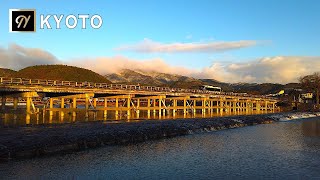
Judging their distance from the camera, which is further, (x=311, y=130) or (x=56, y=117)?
(x=56, y=117)

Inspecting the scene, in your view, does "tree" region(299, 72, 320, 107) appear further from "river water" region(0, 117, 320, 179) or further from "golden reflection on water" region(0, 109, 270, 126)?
"river water" region(0, 117, 320, 179)

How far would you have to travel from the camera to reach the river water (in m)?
17.1

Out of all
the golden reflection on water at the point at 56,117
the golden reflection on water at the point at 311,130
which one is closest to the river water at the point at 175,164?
the golden reflection on water at the point at 311,130

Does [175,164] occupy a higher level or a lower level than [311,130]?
higher

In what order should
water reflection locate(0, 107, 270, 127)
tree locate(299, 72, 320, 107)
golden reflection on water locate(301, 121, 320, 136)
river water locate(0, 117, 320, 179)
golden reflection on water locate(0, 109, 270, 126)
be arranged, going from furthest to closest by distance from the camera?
tree locate(299, 72, 320, 107), water reflection locate(0, 107, 270, 127), golden reflection on water locate(0, 109, 270, 126), golden reflection on water locate(301, 121, 320, 136), river water locate(0, 117, 320, 179)

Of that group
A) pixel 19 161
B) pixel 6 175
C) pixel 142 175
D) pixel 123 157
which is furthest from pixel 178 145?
pixel 6 175

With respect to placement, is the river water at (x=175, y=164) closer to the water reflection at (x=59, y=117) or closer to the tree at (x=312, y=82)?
the water reflection at (x=59, y=117)

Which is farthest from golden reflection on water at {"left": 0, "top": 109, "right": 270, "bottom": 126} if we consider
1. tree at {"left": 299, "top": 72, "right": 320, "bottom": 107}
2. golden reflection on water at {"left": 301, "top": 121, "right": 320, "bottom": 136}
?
tree at {"left": 299, "top": 72, "right": 320, "bottom": 107}

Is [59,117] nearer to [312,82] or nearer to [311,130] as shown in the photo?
[311,130]

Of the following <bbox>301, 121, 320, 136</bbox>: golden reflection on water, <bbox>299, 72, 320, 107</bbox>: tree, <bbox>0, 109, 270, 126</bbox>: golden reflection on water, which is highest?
<bbox>299, 72, 320, 107</bbox>: tree

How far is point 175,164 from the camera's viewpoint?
20.0 m

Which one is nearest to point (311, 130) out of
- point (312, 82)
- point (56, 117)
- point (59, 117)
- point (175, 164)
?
point (175, 164)

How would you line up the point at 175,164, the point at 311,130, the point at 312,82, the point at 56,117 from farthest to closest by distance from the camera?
the point at 312,82, the point at 56,117, the point at 311,130, the point at 175,164

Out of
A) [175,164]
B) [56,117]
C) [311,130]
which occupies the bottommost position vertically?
[311,130]
